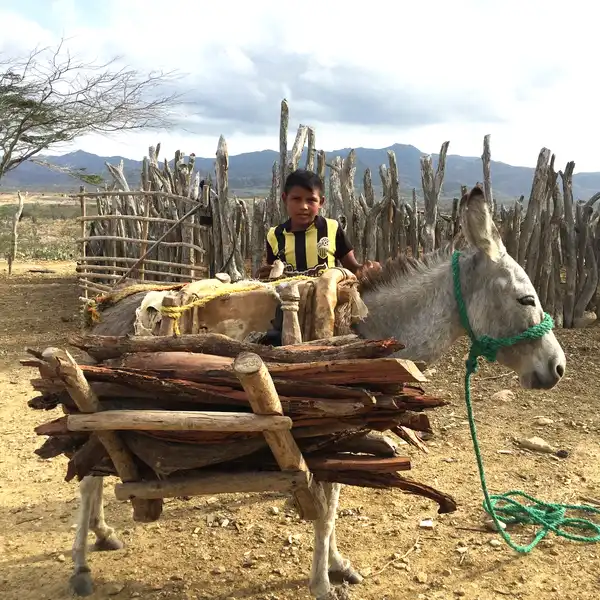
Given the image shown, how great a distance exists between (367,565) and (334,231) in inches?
85.3

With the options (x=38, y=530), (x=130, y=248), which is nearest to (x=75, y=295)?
(x=130, y=248)

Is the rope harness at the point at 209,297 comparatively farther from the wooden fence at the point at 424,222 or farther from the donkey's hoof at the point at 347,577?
the wooden fence at the point at 424,222

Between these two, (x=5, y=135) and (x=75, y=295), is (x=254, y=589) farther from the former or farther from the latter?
(x=5, y=135)

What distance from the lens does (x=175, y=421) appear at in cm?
191

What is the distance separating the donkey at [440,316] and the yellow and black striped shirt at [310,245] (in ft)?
2.09

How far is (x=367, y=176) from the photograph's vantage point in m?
7.96

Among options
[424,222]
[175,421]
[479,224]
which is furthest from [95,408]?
[424,222]

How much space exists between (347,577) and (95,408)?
75.3 inches

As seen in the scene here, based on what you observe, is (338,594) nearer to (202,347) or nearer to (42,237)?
(202,347)

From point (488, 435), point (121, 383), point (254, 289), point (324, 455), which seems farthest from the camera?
point (488, 435)

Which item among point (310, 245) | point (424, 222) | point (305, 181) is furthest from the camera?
point (424, 222)

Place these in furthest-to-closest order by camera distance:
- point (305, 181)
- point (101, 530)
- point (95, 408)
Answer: point (305, 181), point (101, 530), point (95, 408)

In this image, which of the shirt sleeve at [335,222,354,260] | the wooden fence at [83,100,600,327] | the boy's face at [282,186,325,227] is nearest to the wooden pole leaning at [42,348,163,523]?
the boy's face at [282,186,325,227]

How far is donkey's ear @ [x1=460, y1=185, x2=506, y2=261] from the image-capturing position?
8.89 ft
